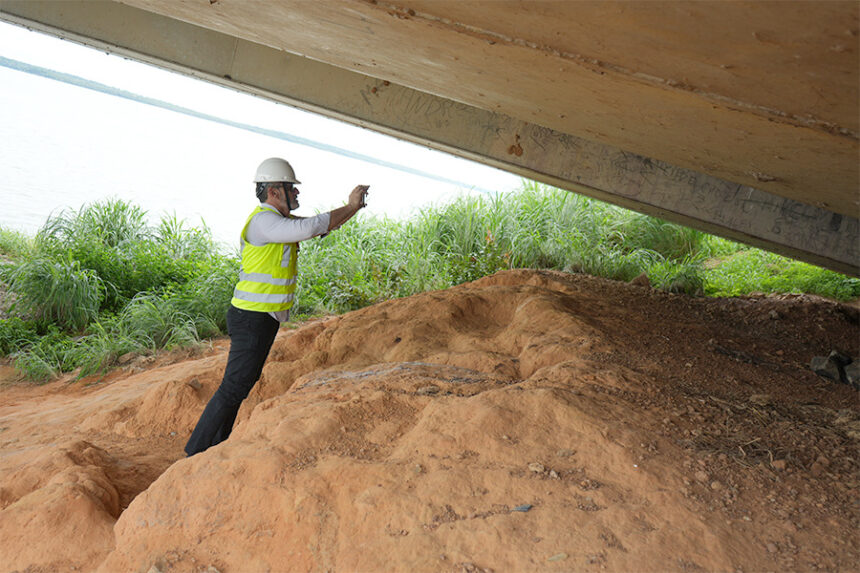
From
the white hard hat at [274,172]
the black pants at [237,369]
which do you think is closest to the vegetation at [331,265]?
the black pants at [237,369]

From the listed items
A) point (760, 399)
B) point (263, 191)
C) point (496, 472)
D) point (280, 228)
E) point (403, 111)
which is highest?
point (403, 111)

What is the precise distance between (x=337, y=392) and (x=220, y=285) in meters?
5.26

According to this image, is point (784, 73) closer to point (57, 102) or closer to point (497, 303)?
point (497, 303)

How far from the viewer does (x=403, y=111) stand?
6.15m

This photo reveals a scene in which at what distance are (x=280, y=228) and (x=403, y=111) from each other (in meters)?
2.43

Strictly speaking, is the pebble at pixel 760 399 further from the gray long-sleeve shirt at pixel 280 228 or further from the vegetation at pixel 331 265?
the vegetation at pixel 331 265

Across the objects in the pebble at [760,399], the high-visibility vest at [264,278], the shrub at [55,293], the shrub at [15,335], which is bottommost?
the shrub at [15,335]

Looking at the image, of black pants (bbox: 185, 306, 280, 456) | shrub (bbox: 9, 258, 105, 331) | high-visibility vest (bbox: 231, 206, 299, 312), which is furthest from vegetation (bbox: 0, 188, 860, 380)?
high-visibility vest (bbox: 231, 206, 299, 312)

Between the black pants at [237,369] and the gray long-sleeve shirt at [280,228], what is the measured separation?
14 cm

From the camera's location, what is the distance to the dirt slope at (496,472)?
2.48 metres

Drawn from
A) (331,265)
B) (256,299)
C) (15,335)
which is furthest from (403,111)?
(15,335)

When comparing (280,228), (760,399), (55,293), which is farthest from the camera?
(55,293)

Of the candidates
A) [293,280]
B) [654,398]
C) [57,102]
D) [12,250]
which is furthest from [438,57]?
[57,102]

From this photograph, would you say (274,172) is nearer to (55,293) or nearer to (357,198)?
(357,198)
